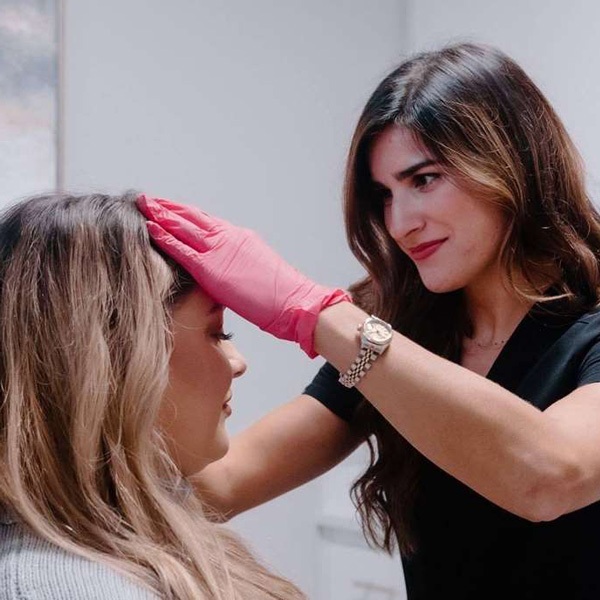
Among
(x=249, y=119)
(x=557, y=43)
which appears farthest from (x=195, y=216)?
(x=557, y=43)

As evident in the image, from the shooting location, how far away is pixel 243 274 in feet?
3.75

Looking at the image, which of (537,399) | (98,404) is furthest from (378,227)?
(98,404)

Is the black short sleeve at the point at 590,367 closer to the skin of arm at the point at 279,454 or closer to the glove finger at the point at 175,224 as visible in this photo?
the skin of arm at the point at 279,454

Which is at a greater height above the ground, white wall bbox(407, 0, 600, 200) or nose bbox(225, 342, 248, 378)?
white wall bbox(407, 0, 600, 200)

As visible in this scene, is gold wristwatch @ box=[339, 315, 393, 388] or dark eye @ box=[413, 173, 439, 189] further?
dark eye @ box=[413, 173, 439, 189]

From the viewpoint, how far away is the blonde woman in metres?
0.89

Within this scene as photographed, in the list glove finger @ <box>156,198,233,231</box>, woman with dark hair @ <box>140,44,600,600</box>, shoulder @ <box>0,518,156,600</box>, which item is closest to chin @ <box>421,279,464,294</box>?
woman with dark hair @ <box>140,44,600,600</box>

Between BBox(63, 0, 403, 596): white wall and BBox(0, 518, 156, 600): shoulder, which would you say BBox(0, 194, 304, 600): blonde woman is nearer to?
BBox(0, 518, 156, 600): shoulder

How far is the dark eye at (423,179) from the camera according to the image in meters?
1.32

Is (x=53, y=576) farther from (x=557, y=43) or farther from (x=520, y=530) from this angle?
(x=557, y=43)

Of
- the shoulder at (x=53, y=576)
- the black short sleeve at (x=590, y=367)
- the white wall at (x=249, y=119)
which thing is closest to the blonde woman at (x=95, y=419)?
the shoulder at (x=53, y=576)

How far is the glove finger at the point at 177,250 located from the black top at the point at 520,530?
484 mm

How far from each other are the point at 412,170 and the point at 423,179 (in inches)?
0.9

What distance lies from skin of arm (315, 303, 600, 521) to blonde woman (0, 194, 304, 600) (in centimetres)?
23
